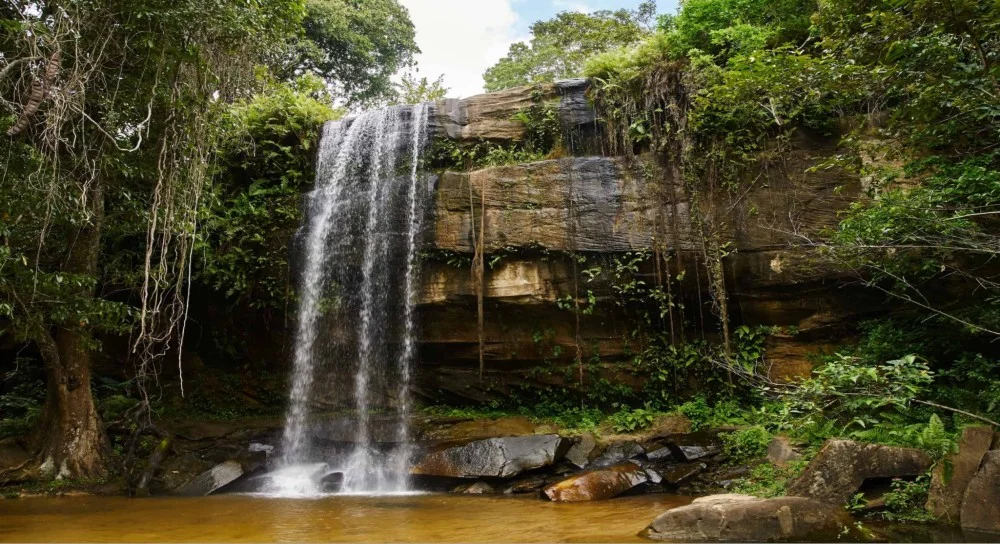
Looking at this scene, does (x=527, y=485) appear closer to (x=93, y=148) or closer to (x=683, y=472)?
(x=683, y=472)

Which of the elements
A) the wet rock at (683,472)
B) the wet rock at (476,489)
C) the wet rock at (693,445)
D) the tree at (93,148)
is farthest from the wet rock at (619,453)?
the tree at (93,148)

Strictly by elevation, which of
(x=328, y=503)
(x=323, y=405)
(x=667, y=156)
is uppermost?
(x=667, y=156)

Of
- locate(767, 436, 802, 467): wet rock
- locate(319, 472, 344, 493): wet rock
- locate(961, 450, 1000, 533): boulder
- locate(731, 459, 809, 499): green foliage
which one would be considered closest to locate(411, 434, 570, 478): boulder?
locate(319, 472, 344, 493): wet rock

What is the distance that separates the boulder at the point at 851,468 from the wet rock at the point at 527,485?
3.18 m

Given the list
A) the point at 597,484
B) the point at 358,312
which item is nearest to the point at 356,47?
the point at 358,312

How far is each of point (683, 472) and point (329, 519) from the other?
172 inches

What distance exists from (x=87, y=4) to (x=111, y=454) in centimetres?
601

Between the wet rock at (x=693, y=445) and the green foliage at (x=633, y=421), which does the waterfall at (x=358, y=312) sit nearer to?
the green foliage at (x=633, y=421)

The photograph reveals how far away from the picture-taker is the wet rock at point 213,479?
8.15 meters

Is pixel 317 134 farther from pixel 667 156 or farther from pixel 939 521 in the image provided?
pixel 939 521

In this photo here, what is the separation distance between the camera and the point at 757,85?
26.2 ft

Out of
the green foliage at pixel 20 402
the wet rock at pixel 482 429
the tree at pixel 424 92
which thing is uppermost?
the tree at pixel 424 92

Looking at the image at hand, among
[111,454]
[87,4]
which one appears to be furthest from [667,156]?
[111,454]

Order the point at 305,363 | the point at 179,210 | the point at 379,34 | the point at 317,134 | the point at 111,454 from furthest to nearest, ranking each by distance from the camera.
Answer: the point at 379,34, the point at 317,134, the point at 305,363, the point at 111,454, the point at 179,210
